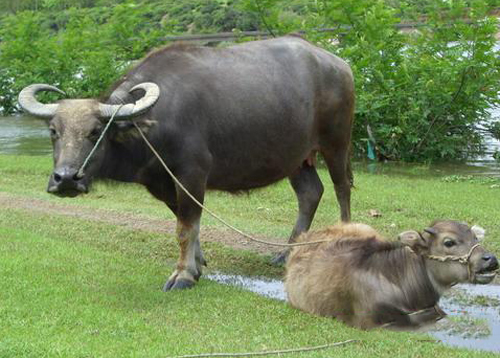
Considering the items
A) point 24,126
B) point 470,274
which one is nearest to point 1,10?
point 24,126

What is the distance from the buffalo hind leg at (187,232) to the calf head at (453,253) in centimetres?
187

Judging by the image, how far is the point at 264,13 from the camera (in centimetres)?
1670

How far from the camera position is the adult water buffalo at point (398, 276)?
6039 mm

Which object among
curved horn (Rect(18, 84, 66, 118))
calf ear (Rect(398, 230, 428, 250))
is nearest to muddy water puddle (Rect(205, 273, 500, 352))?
calf ear (Rect(398, 230, 428, 250))

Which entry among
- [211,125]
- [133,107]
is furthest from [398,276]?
[133,107]

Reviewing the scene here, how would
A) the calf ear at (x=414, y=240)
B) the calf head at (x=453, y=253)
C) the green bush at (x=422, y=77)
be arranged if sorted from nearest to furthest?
the calf head at (x=453, y=253) < the calf ear at (x=414, y=240) < the green bush at (x=422, y=77)

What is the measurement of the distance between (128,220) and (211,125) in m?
3.15

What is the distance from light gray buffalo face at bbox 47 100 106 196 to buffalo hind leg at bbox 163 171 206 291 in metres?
0.84

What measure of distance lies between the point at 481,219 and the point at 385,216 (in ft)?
3.82

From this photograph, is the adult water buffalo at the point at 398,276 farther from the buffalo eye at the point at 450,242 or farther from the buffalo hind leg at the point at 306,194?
the buffalo hind leg at the point at 306,194

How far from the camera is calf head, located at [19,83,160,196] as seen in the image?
641 centimetres

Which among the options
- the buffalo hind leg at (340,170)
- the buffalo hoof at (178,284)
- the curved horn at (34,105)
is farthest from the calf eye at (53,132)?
the buffalo hind leg at (340,170)

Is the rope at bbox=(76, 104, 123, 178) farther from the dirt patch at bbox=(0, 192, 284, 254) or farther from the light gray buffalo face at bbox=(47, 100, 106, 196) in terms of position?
the dirt patch at bbox=(0, 192, 284, 254)

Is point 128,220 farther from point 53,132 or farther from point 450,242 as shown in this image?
point 450,242
